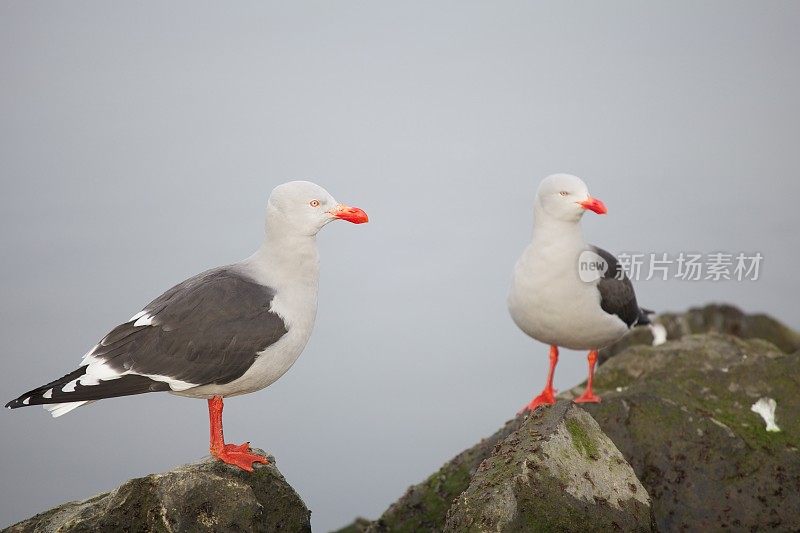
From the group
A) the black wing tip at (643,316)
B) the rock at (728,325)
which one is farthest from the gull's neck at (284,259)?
the rock at (728,325)

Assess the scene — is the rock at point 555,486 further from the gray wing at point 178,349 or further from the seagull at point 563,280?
the seagull at point 563,280

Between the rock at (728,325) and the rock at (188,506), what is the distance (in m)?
8.70

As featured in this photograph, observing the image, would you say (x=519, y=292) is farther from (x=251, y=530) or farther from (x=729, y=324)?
(x=729, y=324)

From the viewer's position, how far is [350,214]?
7.93 meters

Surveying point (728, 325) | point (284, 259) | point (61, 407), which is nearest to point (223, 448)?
point (61, 407)

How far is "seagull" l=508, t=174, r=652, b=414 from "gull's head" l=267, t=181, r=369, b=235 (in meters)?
2.91

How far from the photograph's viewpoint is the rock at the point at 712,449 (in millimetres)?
8445

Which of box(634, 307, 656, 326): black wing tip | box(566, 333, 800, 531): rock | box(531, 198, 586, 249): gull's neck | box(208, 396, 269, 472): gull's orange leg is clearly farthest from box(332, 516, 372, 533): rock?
box(634, 307, 656, 326): black wing tip

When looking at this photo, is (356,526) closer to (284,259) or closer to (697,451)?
(697,451)

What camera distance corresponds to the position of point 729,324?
53.4 feet

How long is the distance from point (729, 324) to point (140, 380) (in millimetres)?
11636

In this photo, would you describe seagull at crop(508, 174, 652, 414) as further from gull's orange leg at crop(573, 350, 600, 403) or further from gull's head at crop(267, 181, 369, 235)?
gull's head at crop(267, 181, 369, 235)

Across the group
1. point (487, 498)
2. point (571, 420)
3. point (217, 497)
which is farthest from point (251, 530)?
point (571, 420)

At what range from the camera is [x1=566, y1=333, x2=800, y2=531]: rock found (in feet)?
27.7
